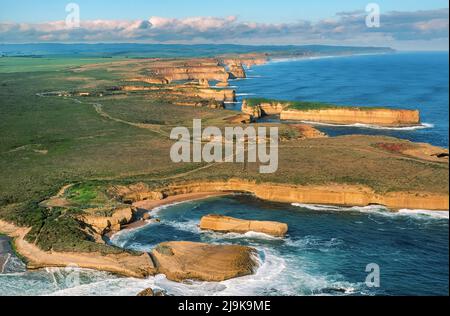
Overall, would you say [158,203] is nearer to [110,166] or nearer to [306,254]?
[110,166]

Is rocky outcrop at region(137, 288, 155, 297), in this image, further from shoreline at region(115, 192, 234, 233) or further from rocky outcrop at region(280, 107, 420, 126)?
rocky outcrop at region(280, 107, 420, 126)

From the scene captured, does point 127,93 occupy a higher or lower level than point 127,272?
higher

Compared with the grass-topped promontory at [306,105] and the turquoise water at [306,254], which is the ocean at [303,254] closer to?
the turquoise water at [306,254]

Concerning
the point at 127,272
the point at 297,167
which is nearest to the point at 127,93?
the point at 297,167
